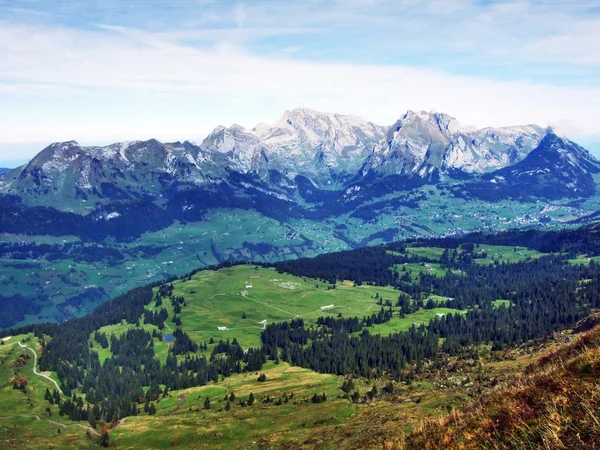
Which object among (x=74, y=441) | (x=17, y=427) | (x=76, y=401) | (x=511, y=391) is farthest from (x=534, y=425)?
(x=76, y=401)

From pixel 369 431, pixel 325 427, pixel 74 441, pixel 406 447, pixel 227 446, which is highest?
pixel 406 447

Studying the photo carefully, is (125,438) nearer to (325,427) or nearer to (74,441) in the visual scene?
(74,441)

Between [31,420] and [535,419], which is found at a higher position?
[535,419]

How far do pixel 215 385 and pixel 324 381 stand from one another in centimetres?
4569

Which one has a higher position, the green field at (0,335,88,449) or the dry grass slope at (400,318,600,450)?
the dry grass slope at (400,318,600,450)

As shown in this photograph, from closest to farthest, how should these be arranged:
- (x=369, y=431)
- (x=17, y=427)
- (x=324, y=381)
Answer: (x=369, y=431) < (x=17, y=427) < (x=324, y=381)

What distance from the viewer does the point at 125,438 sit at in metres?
125

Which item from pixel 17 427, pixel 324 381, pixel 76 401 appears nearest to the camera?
pixel 17 427

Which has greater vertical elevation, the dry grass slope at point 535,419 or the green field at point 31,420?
the dry grass slope at point 535,419

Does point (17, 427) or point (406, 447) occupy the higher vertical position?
point (406, 447)

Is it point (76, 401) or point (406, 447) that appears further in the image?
point (76, 401)

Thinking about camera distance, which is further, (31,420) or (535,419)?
(31,420)

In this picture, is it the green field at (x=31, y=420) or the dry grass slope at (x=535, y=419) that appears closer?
the dry grass slope at (x=535, y=419)

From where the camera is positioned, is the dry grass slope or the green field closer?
the dry grass slope
